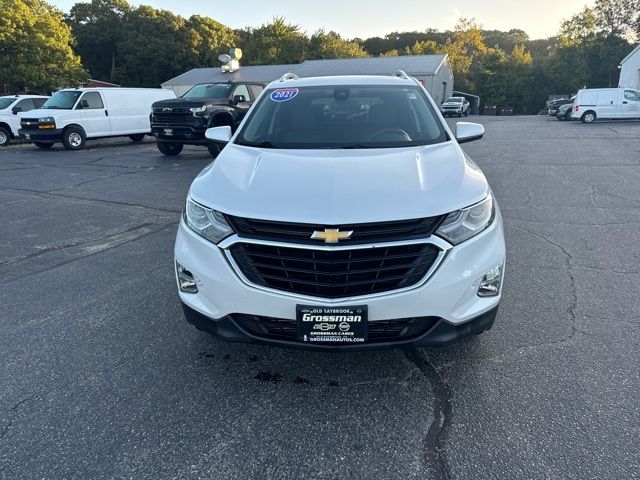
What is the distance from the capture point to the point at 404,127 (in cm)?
363

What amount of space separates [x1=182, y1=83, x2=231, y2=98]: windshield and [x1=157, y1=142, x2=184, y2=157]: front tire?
5.06 ft

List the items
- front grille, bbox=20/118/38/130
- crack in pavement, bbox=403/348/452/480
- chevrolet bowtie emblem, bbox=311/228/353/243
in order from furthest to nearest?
front grille, bbox=20/118/38/130 < chevrolet bowtie emblem, bbox=311/228/353/243 < crack in pavement, bbox=403/348/452/480

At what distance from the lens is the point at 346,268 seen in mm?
2324

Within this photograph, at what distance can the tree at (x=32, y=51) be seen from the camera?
83.8 ft

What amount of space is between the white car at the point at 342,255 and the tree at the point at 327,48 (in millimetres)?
58435

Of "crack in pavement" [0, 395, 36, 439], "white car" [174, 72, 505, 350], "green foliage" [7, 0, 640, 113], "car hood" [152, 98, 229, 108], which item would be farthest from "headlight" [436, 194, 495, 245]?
"green foliage" [7, 0, 640, 113]

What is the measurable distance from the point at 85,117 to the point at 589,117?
2579 centimetres

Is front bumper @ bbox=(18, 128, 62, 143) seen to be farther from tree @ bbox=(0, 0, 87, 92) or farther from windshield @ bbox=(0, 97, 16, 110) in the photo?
tree @ bbox=(0, 0, 87, 92)

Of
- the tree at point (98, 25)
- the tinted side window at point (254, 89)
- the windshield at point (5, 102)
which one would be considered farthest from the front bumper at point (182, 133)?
the tree at point (98, 25)

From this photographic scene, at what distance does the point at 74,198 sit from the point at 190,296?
6.82m

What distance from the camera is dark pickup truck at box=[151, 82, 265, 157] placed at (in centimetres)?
1233

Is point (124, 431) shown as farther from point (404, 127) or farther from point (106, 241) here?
point (106, 241)

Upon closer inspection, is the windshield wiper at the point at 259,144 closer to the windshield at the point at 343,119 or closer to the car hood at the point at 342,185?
the windshield at the point at 343,119

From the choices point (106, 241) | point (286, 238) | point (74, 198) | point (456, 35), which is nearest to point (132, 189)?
point (74, 198)
